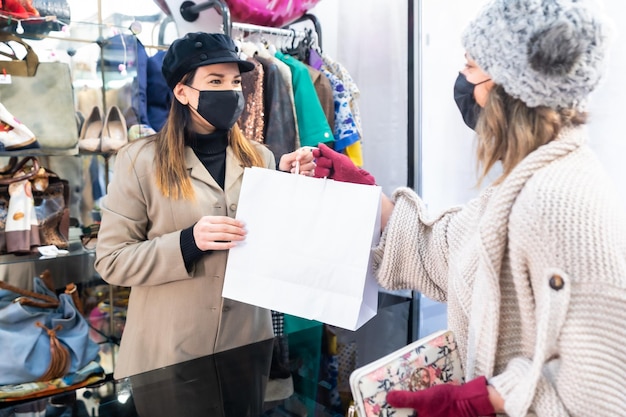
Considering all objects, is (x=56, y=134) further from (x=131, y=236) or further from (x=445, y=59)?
(x=445, y=59)

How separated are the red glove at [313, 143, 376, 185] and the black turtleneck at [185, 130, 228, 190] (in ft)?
1.36

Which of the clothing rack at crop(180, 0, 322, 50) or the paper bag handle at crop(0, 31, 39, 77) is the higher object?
the clothing rack at crop(180, 0, 322, 50)

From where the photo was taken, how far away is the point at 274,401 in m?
1.13

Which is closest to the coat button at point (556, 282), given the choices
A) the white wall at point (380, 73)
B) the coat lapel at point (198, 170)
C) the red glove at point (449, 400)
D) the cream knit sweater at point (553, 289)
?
the cream knit sweater at point (553, 289)

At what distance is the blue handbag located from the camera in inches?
80.0

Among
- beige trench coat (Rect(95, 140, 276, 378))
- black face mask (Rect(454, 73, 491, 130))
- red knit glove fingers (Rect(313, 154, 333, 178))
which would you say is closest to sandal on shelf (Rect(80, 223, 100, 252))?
beige trench coat (Rect(95, 140, 276, 378))

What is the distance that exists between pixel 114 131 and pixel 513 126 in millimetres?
2013

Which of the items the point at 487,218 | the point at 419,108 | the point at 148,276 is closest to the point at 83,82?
the point at 148,276

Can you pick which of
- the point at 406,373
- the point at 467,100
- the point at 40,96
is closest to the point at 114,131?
the point at 40,96

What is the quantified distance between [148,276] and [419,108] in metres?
1.87

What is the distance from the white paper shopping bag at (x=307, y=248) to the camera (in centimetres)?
123

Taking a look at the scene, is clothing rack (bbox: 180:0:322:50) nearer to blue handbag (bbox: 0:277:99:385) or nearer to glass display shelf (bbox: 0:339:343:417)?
blue handbag (bbox: 0:277:99:385)

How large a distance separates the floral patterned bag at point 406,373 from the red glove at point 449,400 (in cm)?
2

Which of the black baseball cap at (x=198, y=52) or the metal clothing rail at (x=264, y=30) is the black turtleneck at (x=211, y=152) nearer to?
the black baseball cap at (x=198, y=52)
